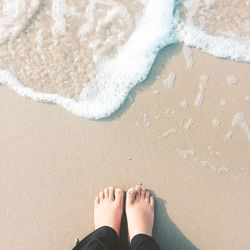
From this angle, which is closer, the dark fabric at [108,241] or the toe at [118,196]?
the dark fabric at [108,241]

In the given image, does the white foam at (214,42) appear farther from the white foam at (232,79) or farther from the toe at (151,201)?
the toe at (151,201)

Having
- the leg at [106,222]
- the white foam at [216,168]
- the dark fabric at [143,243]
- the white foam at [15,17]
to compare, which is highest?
the white foam at [15,17]

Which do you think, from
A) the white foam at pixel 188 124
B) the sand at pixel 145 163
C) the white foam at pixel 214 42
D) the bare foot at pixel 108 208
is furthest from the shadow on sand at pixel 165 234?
the white foam at pixel 214 42

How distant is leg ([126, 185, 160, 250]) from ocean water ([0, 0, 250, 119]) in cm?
41

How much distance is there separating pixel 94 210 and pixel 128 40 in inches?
32.1

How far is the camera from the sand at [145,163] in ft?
6.51

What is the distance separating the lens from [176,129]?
A: 2.01 m

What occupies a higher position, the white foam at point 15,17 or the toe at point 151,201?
the white foam at point 15,17

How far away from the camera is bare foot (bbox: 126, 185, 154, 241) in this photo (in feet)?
6.53

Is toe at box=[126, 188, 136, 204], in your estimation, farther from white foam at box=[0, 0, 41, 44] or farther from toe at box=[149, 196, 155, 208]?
white foam at box=[0, 0, 41, 44]

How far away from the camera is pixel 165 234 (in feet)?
6.59

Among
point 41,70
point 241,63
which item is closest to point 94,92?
point 41,70

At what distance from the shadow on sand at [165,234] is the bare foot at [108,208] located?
4.6 inches

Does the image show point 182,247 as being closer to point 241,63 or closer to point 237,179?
point 237,179
